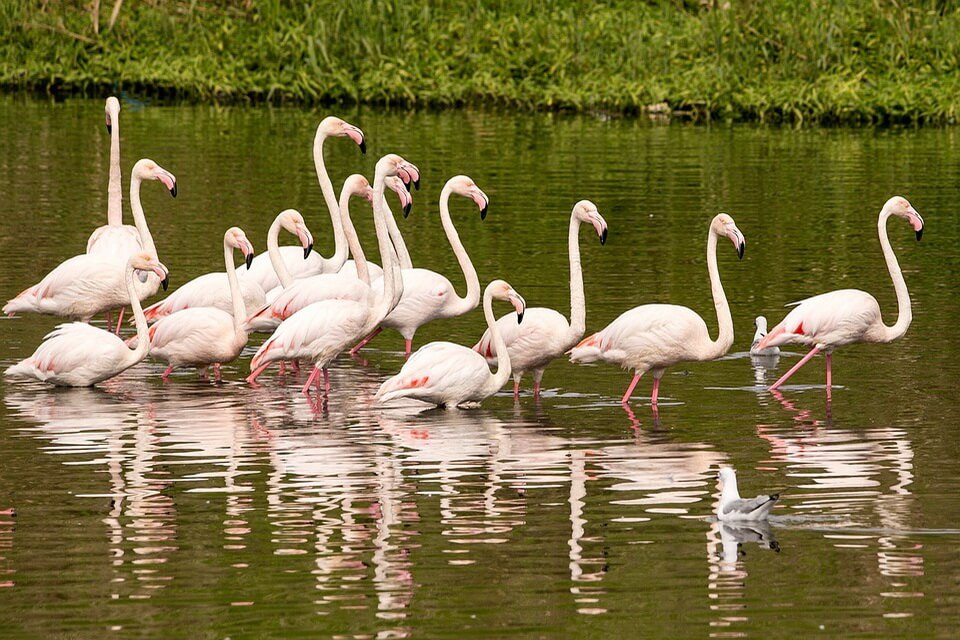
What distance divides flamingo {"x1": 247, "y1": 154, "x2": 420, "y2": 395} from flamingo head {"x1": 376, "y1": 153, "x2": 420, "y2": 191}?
63 centimetres

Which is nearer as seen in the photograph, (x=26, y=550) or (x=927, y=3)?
(x=26, y=550)

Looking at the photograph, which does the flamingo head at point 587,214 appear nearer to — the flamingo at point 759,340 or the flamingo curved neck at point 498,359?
the flamingo curved neck at point 498,359

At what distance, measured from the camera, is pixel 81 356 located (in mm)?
11023

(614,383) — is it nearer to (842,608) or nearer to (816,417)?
(816,417)

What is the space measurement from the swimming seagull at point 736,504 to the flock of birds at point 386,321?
107 inches

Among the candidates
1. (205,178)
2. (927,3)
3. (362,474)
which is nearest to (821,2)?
(927,3)

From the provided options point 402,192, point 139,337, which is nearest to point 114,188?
point 402,192

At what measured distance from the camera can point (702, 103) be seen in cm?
2844

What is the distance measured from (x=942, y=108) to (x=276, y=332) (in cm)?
1806

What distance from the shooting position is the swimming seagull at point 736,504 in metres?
7.79

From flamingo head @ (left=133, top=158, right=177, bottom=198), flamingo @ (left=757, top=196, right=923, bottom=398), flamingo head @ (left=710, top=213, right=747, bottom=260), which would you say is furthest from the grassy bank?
flamingo head @ (left=710, top=213, right=747, bottom=260)

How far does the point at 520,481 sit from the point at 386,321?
3.54 metres

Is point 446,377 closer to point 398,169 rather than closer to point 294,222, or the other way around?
point 398,169

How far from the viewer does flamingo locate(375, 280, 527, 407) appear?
10422 mm
